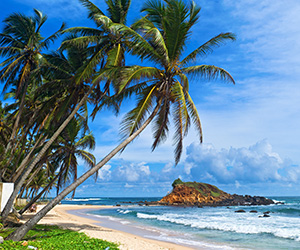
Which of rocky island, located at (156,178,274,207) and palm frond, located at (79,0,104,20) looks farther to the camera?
rocky island, located at (156,178,274,207)

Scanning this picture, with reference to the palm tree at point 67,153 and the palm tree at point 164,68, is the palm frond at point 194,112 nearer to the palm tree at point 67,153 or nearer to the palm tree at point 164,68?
the palm tree at point 164,68

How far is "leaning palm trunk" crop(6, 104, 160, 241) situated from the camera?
8.98 m

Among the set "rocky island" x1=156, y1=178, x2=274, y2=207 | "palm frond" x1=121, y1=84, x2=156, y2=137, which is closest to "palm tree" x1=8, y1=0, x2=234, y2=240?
"palm frond" x1=121, y1=84, x2=156, y2=137

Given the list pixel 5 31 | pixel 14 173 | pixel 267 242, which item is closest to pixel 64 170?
pixel 14 173

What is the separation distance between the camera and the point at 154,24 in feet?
39.1

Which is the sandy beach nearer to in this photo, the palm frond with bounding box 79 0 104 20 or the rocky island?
the palm frond with bounding box 79 0 104 20

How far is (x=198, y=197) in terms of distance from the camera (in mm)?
63406

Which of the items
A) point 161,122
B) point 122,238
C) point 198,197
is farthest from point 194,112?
point 198,197

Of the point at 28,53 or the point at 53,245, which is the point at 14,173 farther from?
the point at 53,245

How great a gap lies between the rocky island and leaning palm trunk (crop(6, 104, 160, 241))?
52.3m

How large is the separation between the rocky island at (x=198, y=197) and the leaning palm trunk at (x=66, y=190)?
5231 centimetres

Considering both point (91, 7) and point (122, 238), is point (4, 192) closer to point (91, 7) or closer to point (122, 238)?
point (122, 238)

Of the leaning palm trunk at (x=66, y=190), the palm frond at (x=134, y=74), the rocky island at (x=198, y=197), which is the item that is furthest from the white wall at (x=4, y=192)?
the rocky island at (x=198, y=197)

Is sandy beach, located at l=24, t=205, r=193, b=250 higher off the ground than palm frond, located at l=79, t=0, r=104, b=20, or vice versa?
palm frond, located at l=79, t=0, r=104, b=20
